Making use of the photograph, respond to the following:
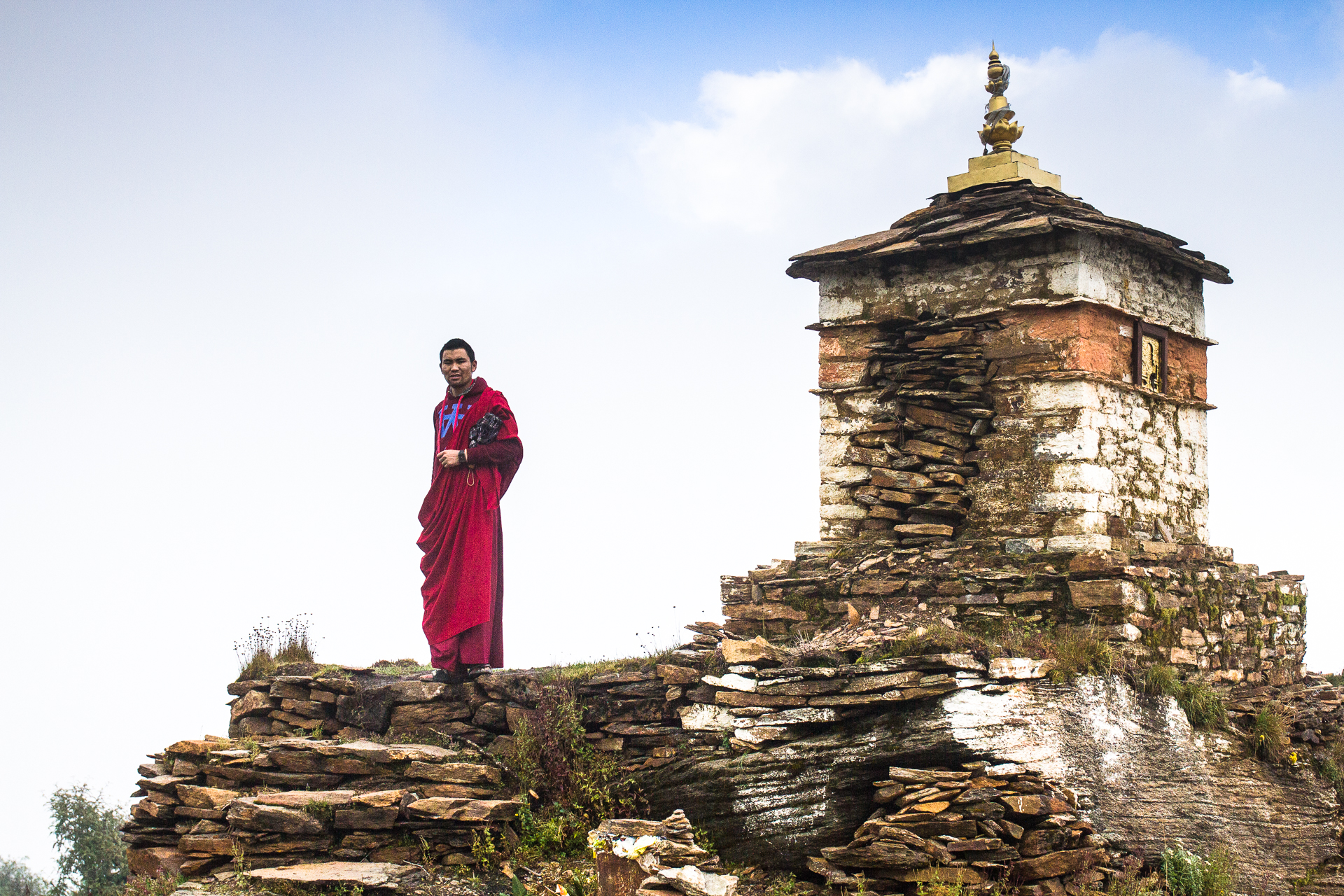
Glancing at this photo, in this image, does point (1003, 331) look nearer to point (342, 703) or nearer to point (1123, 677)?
point (1123, 677)

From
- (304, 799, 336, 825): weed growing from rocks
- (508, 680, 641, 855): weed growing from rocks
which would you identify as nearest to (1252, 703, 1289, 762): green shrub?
(508, 680, 641, 855): weed growing from rocks

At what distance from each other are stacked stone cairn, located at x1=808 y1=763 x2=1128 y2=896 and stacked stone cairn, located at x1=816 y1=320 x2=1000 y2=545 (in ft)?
8.45

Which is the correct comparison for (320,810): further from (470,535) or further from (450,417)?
(450,417)

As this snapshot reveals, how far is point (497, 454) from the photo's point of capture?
34.6 feet

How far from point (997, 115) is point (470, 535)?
604 cm

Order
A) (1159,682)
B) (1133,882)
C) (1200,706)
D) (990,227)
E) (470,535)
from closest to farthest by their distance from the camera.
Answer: (1133,882) < (1159,682) < (1200,706) < (470,535) < (990,227)

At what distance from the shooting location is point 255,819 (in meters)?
9.09

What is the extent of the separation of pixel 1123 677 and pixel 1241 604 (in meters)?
2.53

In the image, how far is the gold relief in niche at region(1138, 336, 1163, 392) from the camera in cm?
1157

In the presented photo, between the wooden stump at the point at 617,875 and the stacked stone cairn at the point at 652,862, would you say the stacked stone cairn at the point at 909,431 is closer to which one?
the stacked stone cairn at the point at 652,862

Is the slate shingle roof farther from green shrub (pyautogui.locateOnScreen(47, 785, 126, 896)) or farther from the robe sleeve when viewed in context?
green shrub (pyautogui.locateOnScreen(47, 785, 126, 896))

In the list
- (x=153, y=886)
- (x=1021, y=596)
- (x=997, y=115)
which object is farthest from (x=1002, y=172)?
(x=153, y=886)

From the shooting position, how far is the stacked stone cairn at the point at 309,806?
9.06 metres

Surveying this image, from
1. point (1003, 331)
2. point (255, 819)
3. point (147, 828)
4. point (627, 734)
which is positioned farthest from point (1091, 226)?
point (147, 828)
